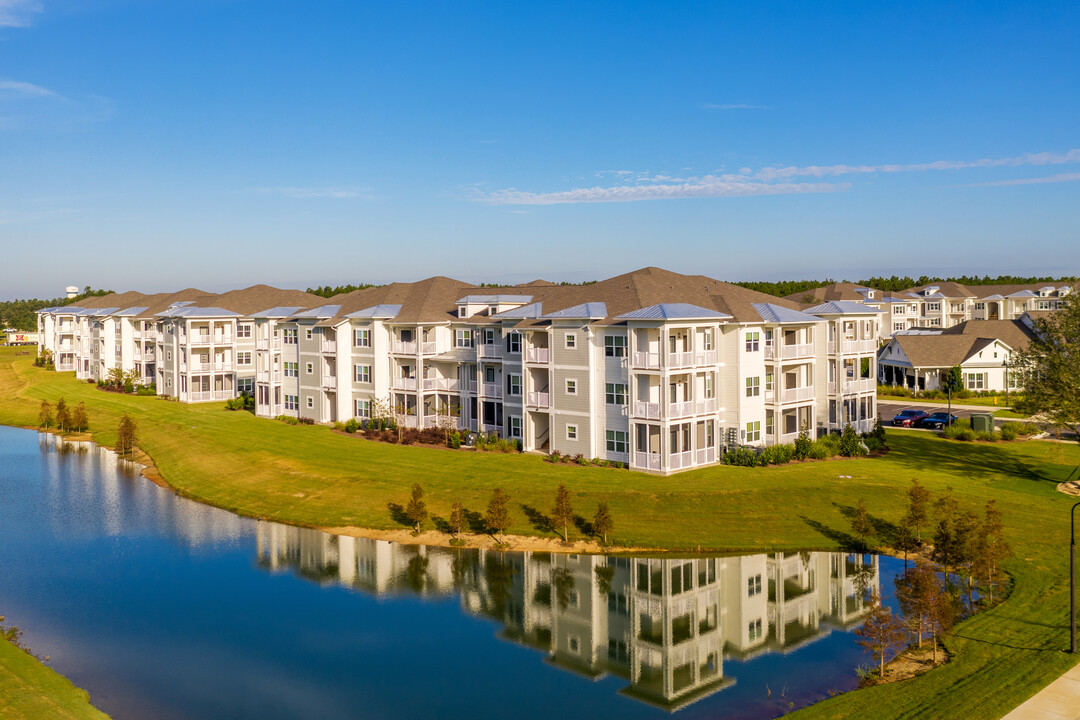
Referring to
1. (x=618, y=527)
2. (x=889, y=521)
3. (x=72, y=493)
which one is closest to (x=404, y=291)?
(x=72, y=493)

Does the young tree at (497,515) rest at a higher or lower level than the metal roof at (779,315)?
lower

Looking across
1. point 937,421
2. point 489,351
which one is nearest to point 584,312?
point 489,351

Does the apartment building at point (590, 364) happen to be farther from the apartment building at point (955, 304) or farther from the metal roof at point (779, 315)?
the apartment building at point (955, 304)

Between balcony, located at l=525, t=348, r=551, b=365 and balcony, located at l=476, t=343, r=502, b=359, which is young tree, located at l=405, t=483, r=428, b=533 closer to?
balcony, located at l=525, t=348, r=551, b=365


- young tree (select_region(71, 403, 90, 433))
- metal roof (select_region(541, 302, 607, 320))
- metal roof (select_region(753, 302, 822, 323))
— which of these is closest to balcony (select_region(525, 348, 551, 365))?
metal roof (select_region(541, 302, 607, 320))

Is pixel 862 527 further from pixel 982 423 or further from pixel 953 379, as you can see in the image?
pixel 953 379

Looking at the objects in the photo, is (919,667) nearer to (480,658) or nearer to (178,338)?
(480,658)

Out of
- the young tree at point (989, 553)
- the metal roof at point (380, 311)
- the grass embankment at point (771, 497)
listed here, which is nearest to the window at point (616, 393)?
the grass embankment at point (771, 497)
